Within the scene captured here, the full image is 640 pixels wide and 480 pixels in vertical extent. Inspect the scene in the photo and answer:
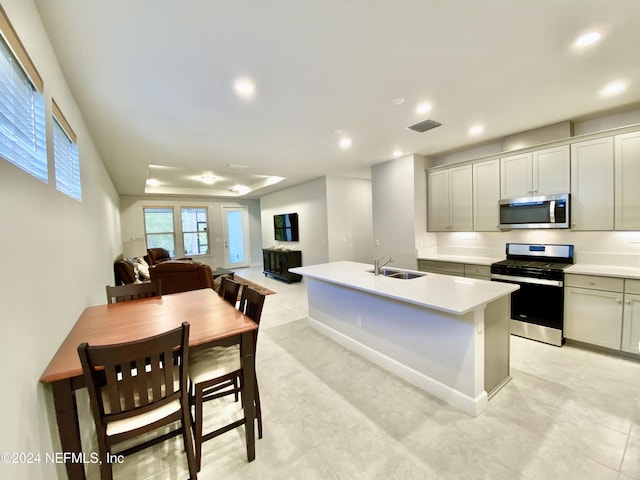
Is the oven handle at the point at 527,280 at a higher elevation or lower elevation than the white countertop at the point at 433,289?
lower

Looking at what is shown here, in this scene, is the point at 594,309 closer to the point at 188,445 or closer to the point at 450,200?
the point at 450,200

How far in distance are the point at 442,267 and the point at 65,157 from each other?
458cm

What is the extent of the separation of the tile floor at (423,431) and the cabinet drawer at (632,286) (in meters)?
0.73

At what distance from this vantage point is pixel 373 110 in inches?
110

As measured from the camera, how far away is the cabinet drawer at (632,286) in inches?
102

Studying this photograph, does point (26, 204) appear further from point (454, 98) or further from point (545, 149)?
point (545, 149)

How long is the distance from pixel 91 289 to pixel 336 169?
14.6ft

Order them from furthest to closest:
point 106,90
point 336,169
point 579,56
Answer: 1. point 336,169
2. point 106,90
3. point 579,56

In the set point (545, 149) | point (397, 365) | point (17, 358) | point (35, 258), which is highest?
point (545, 149)

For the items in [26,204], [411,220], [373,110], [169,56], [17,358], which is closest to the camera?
[17,358]

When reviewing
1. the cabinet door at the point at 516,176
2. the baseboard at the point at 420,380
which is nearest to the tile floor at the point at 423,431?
the baseboard at the point at 420,380

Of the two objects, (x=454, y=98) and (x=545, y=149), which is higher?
(x=454, y=98)

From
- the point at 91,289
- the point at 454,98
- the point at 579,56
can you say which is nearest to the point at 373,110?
the point at 454,98

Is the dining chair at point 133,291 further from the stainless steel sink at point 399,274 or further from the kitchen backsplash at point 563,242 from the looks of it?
the kitchen backsplash at point 563,242
